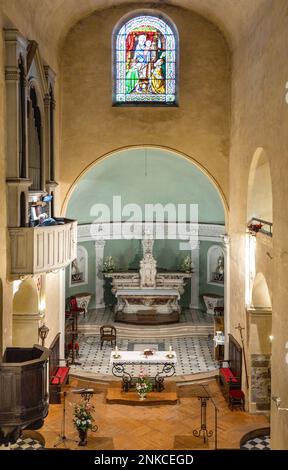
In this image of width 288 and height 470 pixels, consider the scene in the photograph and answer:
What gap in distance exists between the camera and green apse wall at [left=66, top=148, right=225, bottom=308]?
912 inches

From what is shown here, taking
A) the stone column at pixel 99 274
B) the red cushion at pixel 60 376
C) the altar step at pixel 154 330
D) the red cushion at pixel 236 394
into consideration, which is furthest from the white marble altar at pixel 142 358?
the stone column at pixel 99 274

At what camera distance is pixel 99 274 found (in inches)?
1016

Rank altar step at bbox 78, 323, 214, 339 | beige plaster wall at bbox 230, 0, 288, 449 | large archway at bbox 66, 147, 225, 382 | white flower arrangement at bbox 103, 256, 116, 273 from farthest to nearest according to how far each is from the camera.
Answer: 1. white flower arrangement at bbox 103, 256, 116, 273
2. large archway at bbox 66, 147, 225, 382
3. altar step at bbox 78, 323, 214, 339
4. beige plaster wall at bbox 230, 0, 288, 449

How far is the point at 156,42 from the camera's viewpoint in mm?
19188

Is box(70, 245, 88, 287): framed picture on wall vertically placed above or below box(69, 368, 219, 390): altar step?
above

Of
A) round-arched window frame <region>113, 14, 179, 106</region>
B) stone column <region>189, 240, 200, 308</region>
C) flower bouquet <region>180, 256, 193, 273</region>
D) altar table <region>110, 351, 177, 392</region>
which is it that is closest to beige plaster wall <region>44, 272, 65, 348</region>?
altar table <region>110, 351, 177, 392</region>

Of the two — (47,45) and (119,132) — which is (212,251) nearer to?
(119,132)

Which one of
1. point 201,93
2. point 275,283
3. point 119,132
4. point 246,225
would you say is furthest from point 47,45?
point 275,283

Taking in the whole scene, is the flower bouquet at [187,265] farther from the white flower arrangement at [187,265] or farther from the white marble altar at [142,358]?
the white marble altar at [142,358]

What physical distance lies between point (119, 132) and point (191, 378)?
8.01m

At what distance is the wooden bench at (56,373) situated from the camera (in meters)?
16.8

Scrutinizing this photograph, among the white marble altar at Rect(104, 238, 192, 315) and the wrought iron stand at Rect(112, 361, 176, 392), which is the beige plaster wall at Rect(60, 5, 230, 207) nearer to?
the wrought iron stand at Rect(112, 361, 176, 392)

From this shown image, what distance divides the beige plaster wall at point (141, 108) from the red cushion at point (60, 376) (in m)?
5.50

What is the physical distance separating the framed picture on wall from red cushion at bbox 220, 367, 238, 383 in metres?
8.98
